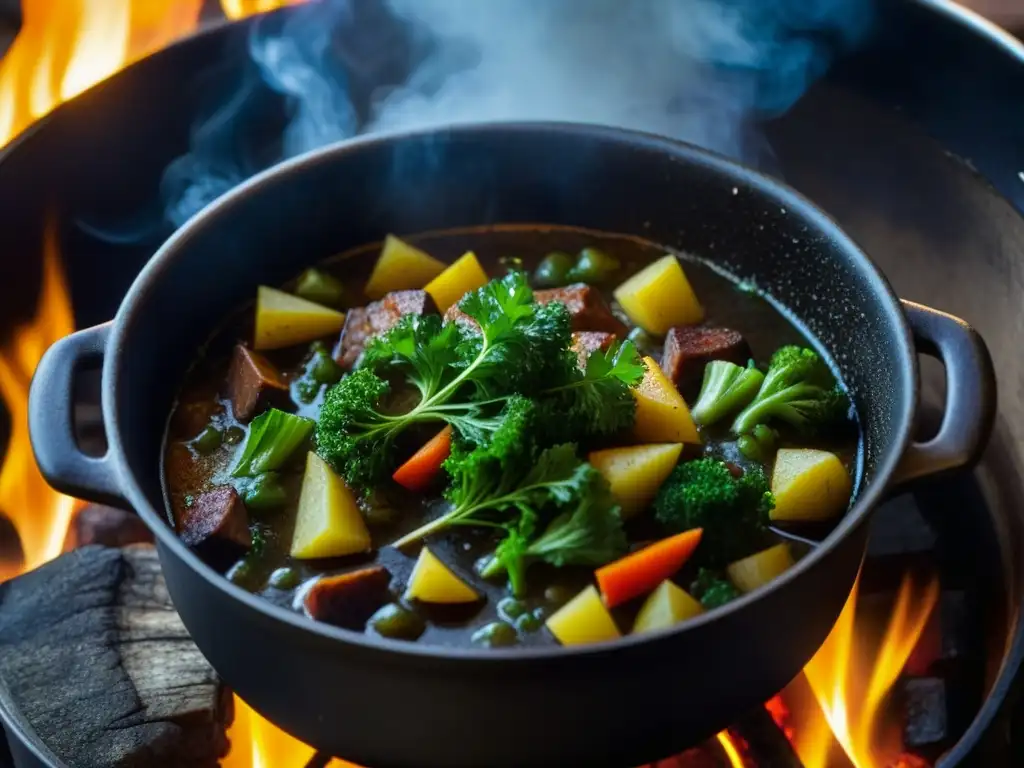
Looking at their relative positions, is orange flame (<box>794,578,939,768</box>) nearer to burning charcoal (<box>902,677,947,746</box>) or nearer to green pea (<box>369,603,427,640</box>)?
burning charcoal (<box>902,677,947,746</box>)

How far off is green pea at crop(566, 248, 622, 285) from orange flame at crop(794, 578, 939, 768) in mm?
1061

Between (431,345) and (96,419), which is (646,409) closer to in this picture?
(431,345)

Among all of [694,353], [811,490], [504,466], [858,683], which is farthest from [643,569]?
[858,683]

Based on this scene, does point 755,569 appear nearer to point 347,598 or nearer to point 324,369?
point 347,598

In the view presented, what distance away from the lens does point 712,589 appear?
219cm

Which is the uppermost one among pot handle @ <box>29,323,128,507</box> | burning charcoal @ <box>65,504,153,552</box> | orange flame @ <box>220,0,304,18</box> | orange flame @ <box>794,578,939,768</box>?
orange flame @ <box>220,0,304,18</box>

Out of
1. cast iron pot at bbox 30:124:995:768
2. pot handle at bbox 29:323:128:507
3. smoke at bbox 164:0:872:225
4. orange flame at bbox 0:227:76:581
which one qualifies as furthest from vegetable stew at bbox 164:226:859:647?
smoke at bbox 164:0:872:225

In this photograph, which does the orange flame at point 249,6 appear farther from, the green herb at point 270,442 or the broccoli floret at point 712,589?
the broccoli floret at point 712,589

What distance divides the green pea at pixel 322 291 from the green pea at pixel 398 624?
111 cm

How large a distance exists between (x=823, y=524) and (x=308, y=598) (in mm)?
1094

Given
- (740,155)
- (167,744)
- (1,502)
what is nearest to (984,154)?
(740,155)

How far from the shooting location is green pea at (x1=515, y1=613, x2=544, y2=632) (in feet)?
7.09

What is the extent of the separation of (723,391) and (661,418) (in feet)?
0.84

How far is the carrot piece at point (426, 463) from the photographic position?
2.37 meters
